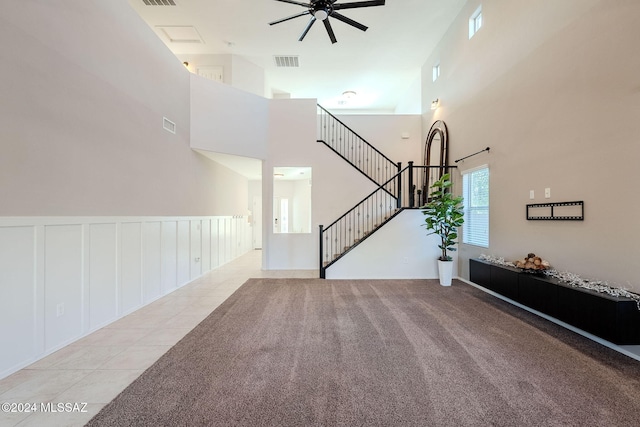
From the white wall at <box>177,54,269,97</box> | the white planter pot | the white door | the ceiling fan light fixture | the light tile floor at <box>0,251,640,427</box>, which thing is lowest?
the light tile floor at <box>0,251,640,427</box>

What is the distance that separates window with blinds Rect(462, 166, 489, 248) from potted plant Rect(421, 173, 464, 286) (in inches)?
8.1

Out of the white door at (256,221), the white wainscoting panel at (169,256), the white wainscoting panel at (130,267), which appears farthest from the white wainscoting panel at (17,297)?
the white door at (256,221)

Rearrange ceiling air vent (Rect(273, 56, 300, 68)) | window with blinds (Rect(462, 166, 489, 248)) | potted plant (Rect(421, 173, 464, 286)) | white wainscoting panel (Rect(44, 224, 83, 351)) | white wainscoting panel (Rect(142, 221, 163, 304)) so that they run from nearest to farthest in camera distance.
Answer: white wainscoting panel (Rect(44, 224, 83, 351)) < white wainscoting panel (Rect(142, 221, 163, 304)) < window with blinds (Rect(462, 166, 489, 248)) < potted plant (Rect(421, 173, 464, 286)) < ceiling air vent (Rect(273, 56, 300, 68))

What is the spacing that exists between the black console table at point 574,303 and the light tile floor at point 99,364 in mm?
4186

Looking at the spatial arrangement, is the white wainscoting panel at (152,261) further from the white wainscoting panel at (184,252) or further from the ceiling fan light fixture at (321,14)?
the ceiling fan light fixture at (321,14)

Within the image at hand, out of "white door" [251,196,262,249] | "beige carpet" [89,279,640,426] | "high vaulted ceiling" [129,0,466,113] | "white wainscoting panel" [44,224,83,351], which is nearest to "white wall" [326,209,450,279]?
"beige carpet" [89,279,640,426]

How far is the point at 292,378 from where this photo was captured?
212 cm

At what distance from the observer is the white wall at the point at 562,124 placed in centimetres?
252

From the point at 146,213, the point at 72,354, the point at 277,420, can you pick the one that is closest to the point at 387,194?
the point at 146,213

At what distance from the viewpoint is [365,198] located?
19.0ft

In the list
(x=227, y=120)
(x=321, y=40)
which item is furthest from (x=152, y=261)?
(x=321, y=40)

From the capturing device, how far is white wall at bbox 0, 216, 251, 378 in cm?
221

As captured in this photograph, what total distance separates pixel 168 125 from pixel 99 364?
143 inches

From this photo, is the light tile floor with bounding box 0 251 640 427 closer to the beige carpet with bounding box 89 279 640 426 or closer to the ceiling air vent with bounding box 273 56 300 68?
the beige carpet with bounding box 89 279 640 426
